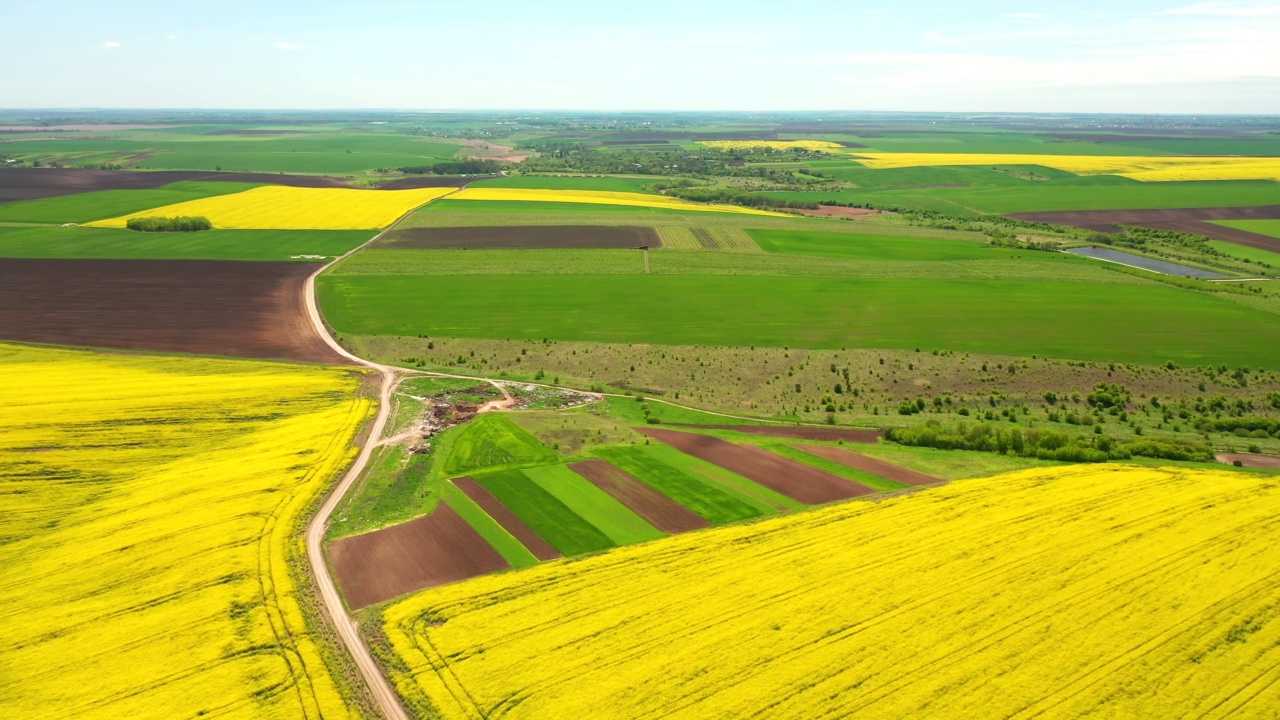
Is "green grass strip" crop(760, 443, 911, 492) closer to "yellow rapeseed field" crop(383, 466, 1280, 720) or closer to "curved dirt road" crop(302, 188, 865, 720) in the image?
"yellow rapeseed field" crop(383, 466, 1280, 720)

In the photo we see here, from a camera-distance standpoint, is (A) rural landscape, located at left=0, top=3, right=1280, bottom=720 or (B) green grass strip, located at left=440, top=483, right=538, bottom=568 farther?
(B) green grass strip, located at left=440, top=483, right=538, bottom=568

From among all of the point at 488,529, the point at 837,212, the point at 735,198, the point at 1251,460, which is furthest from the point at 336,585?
the point at 735,198

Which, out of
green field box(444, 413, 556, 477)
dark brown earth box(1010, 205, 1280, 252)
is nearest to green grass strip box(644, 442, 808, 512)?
green field box(444, 413, 556, 477)

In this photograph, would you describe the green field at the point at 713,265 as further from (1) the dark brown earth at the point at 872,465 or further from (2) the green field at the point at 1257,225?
(1) the dark brown earth at the point at 872,465

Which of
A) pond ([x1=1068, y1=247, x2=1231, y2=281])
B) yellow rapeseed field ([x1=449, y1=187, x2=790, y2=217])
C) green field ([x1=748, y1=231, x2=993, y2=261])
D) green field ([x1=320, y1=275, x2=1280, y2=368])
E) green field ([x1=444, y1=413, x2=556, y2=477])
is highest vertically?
yellow rapeseed field ([x1=449, y1=187, x2=790, y2=217])

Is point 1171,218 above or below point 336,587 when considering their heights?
above

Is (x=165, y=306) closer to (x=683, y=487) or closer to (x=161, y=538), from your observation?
(x=161, y=538)
